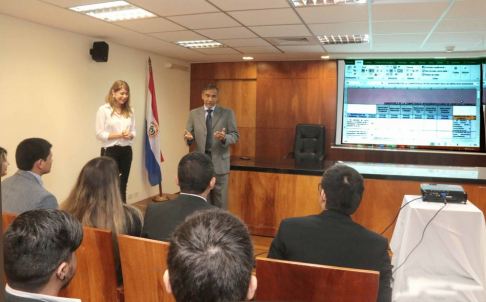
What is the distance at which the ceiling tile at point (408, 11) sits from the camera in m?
3.31

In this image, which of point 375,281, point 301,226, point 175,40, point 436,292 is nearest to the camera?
point 375,281

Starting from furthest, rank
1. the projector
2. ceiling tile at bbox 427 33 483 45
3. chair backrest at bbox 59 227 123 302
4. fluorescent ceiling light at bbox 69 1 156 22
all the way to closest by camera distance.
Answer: ceiling tile at bbox 427 33 483 45 < fluorescent ceiling light at bbox 69 1 156 22 < the projector < chair backrest at bbox 59 227 123 302

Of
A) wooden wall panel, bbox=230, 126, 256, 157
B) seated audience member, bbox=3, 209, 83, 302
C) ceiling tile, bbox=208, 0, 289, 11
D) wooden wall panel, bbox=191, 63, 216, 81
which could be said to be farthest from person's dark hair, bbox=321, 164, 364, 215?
wooden wall panel, bbox=191, 63, 216, 81

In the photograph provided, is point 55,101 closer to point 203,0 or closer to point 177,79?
point 203,0

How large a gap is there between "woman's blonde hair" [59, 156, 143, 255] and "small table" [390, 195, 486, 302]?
1.68 m

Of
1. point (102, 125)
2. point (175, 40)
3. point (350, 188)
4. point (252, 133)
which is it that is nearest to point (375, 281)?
point (350, 188)

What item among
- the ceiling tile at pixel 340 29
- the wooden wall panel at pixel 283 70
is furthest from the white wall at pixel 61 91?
the ceiling tile at pixel 340 29

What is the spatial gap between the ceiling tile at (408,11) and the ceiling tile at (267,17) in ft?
2.45

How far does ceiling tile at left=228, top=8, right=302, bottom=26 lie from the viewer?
11.8 ft

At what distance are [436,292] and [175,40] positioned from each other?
4171 mm

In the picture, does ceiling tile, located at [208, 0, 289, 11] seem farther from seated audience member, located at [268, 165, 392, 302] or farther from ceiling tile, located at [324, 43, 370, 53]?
ceiling tile, located at [324, 43, 370, 53]

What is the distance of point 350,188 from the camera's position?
1.87 metres

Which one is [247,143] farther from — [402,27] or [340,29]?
[402,27]

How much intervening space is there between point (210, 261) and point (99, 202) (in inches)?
53.7
